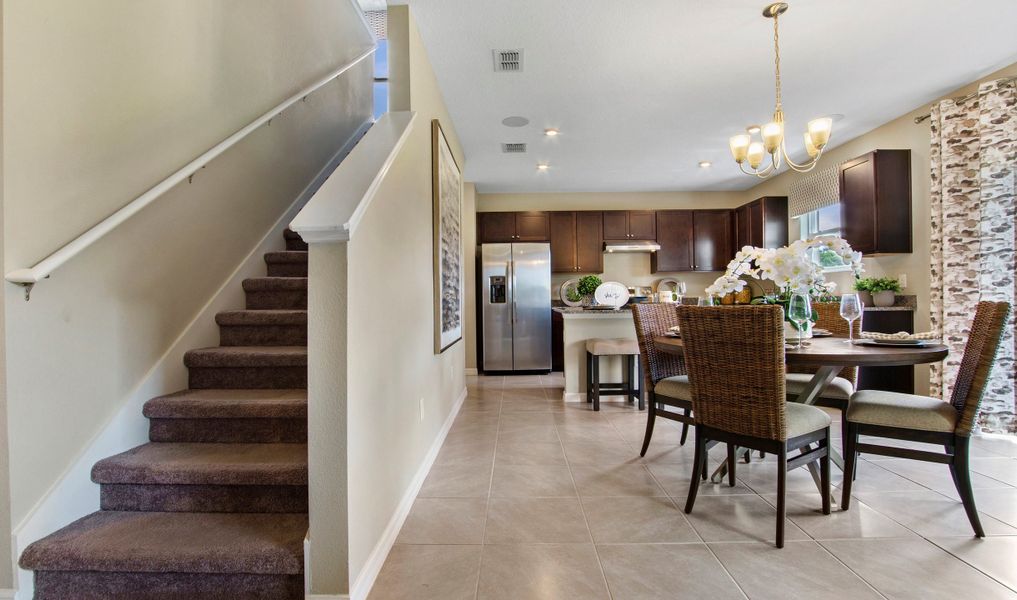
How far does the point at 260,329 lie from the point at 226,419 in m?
0.63

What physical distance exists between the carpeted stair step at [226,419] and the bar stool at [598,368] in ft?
8.77

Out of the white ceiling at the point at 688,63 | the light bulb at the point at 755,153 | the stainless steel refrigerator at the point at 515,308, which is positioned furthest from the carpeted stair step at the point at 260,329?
the stainless steel refrigerator at the point at 515,308

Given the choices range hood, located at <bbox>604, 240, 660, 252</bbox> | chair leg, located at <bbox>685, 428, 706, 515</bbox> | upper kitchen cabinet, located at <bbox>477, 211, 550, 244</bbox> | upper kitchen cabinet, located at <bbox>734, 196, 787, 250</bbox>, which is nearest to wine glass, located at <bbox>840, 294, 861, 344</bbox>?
chair leg, located at <bbox>685, 428, 706, 515</bbox>

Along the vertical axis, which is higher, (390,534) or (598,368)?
(598,368)

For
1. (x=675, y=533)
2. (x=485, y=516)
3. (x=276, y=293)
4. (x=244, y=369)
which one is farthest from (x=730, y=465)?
(x=276, y=293)

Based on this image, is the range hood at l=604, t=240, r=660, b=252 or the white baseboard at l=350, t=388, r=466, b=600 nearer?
the white baseboard at l=350, t=388, r=466, b=600

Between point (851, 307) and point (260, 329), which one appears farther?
point (260, 329)

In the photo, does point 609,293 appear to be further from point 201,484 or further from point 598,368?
point 201,484

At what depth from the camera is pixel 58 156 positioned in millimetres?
1490

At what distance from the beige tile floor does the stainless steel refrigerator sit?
2897 millimetres

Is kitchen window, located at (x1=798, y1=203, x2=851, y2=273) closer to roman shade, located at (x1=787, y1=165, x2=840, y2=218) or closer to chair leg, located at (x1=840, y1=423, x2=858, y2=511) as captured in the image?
roman shade, located at (x1=787, y1=165, x2=840, y2=218)

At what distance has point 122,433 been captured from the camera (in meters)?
A: 1.77

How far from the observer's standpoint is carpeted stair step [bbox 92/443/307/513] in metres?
1.62

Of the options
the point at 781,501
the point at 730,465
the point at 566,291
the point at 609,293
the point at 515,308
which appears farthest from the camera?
the point at 566,291
